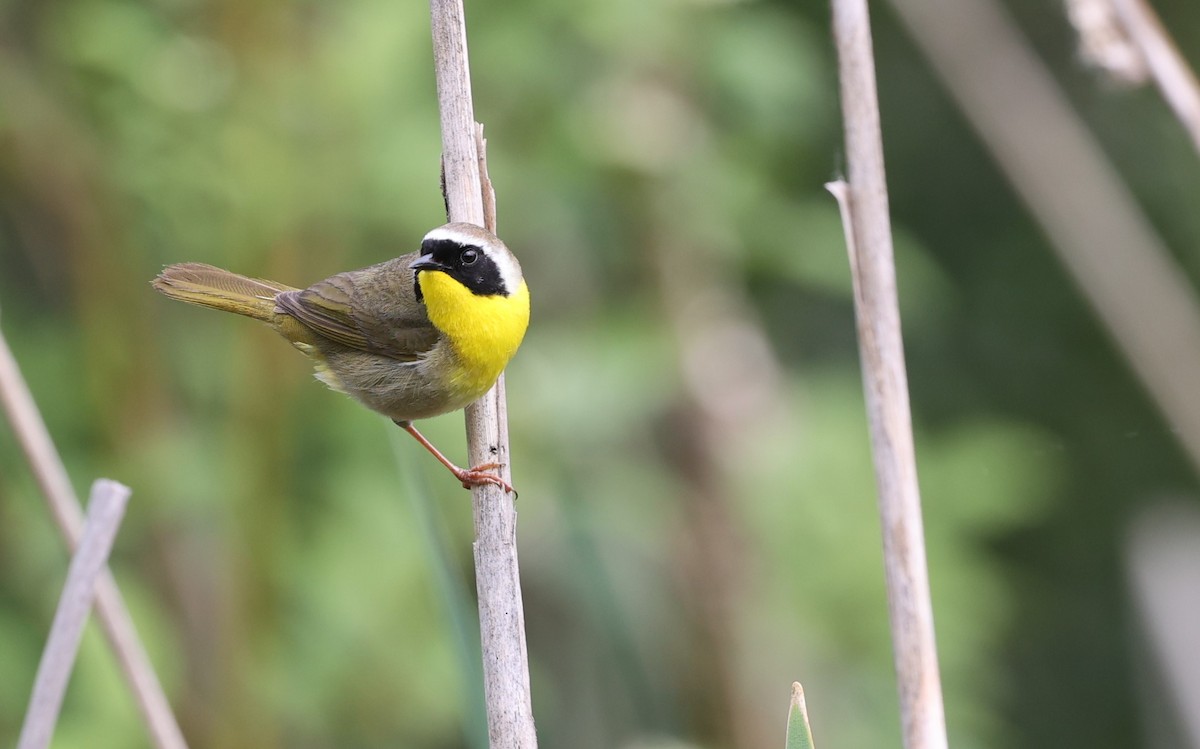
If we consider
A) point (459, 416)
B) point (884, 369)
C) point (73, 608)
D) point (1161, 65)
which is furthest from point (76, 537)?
point (1161, 65)

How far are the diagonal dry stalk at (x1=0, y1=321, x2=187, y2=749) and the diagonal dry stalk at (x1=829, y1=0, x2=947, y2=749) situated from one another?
1.29m

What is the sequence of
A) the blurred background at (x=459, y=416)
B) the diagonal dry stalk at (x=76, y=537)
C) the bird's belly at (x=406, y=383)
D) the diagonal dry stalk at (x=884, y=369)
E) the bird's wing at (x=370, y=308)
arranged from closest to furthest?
the diagonal dry stalk at (x=884, y=369)
the diagonal dry stalk at (x=76, y=537)
the bird's belly at (x=406, y=383)
the bird's wing at (x=370, y=308)
the blurred background at (x=459, y=416)

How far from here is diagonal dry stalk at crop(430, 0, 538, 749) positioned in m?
1.59

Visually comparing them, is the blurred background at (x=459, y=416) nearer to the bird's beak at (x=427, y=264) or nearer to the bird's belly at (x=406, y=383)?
the bird's belly at (x=406, y=383)

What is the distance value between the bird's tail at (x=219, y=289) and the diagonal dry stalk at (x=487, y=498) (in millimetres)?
704

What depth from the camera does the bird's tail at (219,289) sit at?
2430 mm

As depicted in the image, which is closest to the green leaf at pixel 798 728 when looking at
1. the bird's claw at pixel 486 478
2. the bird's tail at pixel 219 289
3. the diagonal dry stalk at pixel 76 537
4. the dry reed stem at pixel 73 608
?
the bird's claw at pixel 486 478

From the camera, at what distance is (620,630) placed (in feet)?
7.15

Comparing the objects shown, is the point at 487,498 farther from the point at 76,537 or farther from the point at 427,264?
the point at 76,537

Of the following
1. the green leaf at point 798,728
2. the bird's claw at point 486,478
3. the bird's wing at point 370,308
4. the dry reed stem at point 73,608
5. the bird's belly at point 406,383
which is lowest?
the green leaf at point 798,728

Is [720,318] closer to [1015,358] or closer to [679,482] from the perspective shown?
[679,482]

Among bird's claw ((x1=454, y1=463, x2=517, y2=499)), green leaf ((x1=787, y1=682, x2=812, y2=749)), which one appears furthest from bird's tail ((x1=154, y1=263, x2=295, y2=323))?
green leaf ((x1=787, y1=682, x2=812, y2=749))

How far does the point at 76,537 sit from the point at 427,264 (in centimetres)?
81

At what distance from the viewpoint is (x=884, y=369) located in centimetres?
159
